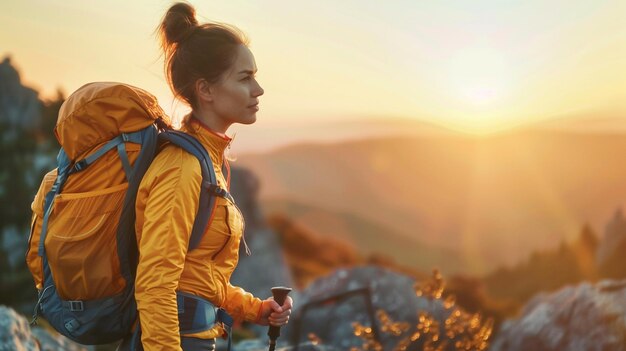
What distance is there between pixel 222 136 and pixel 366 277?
19.8 feet

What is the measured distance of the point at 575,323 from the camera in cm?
739

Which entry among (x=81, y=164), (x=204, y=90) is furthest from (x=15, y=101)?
(x=81, y=164)

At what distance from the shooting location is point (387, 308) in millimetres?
8117

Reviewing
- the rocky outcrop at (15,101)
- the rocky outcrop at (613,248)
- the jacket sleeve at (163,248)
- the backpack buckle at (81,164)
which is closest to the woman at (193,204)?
the jacket sleeve at (163,248)

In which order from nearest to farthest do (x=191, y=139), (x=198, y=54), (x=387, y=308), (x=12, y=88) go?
(x=191, y=139)
(x=198, y=54)
(x=387, y=308)
(x=12, y=88)

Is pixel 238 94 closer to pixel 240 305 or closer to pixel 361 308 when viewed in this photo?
pixel 240 305

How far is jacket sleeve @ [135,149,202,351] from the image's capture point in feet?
7.95

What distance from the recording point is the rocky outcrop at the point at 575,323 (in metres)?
7.03

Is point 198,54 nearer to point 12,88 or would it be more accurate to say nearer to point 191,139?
point 191,139

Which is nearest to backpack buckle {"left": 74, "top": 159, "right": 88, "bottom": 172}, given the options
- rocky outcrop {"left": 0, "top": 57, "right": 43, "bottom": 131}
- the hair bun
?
the hair bun

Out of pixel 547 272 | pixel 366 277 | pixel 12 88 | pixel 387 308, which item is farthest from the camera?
pixel 12 88

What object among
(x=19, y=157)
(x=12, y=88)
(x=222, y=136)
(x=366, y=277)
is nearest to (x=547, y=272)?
(x=366, y=277)

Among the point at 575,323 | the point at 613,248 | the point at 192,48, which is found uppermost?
the point at 192,48

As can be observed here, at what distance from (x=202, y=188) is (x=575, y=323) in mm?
5776
